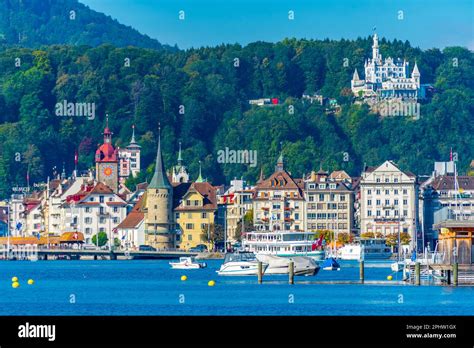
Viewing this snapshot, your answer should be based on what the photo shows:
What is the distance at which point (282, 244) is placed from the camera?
130 meters

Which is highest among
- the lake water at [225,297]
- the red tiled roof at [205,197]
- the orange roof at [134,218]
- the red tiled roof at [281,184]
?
the red tiled roof at [281,184]

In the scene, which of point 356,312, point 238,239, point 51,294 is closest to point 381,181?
point 238,239

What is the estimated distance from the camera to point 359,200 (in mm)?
166875

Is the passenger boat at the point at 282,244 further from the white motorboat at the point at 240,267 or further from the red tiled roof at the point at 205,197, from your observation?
the white motorboat at the point at 240,267

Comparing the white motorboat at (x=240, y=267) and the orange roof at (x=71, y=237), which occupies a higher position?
the orange roof at (x=71, y=237)

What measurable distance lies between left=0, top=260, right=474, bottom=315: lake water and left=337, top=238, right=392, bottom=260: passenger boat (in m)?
44.9

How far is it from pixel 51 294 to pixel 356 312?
2018cm

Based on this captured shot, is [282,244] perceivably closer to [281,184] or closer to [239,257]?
[239,257]

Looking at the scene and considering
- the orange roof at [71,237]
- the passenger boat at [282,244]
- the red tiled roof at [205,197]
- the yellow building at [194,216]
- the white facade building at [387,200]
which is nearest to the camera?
the passenger boat at [282,244]

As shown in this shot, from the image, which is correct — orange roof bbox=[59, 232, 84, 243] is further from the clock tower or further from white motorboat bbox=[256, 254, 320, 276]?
white motorboat bbox=[256, 254, 320, 276]

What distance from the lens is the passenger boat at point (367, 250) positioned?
139375 millimetres

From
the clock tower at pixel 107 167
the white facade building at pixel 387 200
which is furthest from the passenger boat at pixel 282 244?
the clock tower at pixel 107 167

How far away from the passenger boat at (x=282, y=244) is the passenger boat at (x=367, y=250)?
4948 millimetres
